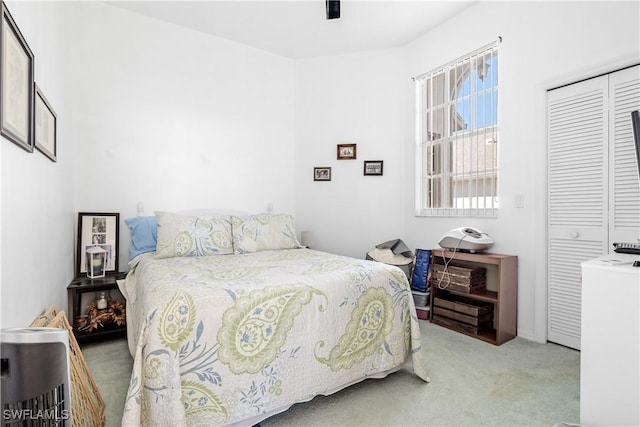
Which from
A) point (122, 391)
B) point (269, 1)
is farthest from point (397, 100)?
point (122, 391)

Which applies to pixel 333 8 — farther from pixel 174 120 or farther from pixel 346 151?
pixel 174 120

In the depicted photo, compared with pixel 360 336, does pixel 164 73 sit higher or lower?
higher

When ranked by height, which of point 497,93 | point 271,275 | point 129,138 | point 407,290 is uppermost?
point 497,93

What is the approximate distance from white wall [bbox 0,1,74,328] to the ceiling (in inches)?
42.4

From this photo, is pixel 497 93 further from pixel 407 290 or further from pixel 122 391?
pixel 122 391

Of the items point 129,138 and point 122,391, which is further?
point 129,138

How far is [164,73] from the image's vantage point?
340 cm

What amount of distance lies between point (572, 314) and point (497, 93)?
1.88m

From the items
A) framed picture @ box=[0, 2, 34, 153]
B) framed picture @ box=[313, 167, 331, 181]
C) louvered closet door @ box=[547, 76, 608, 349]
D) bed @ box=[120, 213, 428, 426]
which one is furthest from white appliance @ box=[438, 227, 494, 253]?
framed picture @ box=[0, 2, 34, 153]

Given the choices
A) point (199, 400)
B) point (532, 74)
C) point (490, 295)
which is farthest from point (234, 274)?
point (532, 74)

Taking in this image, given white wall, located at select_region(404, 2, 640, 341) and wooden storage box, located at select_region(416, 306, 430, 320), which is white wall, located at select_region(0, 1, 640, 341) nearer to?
white wall, located at select_region(404, 2, 640, 341)

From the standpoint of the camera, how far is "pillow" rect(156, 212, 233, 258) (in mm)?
2709

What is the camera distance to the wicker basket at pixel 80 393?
4.49 ft

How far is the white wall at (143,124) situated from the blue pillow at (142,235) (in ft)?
0.52
